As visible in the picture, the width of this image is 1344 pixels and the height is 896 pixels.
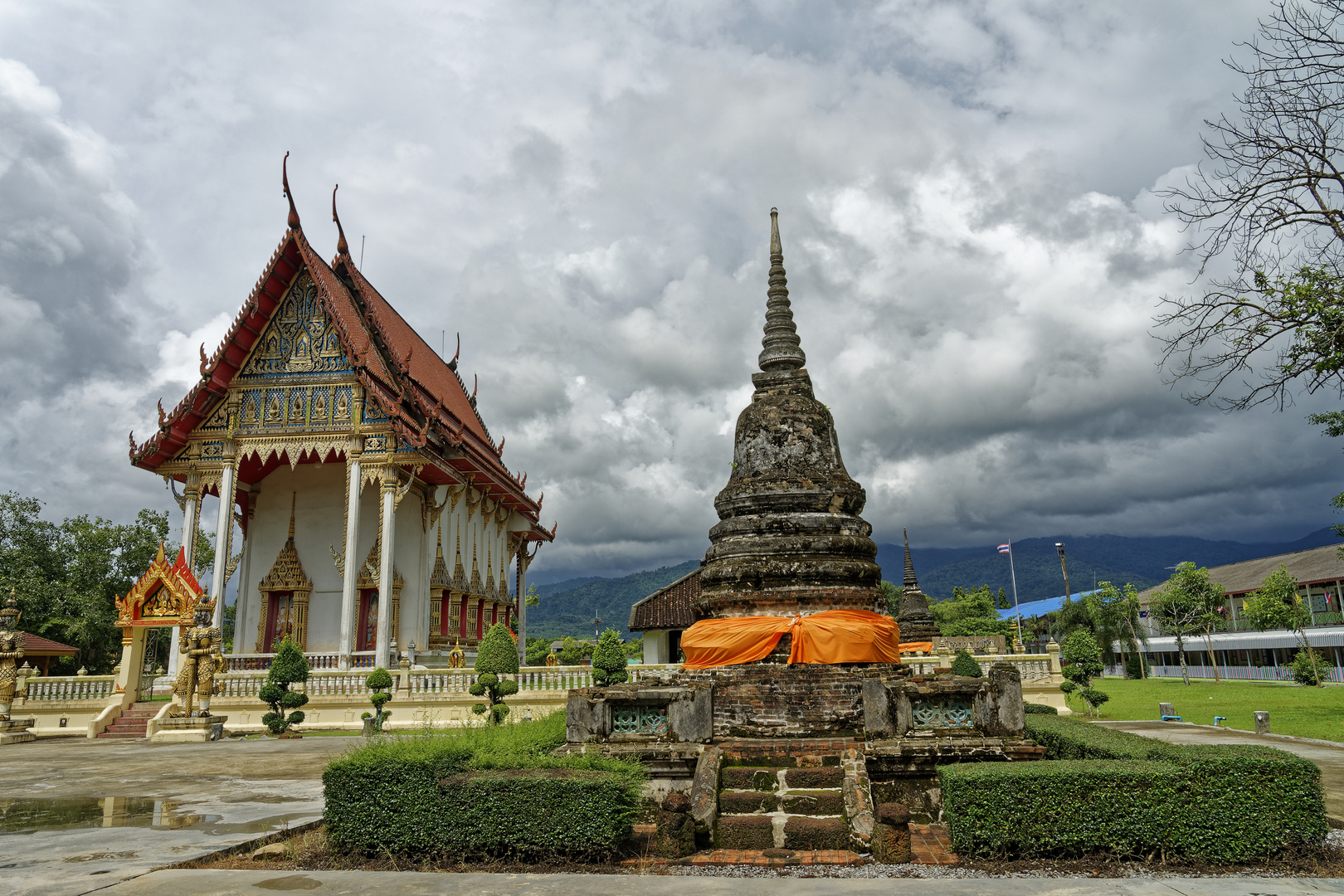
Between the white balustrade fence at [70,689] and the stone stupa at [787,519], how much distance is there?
709 inches

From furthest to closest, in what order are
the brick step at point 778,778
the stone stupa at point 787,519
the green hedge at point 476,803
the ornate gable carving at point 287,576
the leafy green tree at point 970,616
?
the leafy green tree at point 970,616 → the ornate gable carving at point 287,576 → the stone stupa at point 787,519 → the brick step at point 778,778 → the green hedge at point 476,803

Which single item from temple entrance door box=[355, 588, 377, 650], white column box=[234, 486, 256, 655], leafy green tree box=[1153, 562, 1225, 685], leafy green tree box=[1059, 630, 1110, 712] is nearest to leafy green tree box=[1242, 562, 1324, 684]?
leafy green tree box=[1153, 562, 1225, 685]

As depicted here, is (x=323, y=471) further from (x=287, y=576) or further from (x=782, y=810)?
(x=782, y=810)

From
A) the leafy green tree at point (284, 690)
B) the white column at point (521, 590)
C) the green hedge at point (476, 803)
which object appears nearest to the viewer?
the green hedge at point (476, 803)

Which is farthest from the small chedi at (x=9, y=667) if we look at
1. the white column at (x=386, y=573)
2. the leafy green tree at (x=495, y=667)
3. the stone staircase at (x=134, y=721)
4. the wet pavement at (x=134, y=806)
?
the leafy green tree at (x=495, y=667)

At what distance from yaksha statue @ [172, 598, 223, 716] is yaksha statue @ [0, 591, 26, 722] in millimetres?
3945

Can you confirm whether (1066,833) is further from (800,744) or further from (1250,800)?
(800,744)

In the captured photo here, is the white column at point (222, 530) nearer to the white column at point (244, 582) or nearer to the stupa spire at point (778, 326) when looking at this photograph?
the white column at point (244, 582)

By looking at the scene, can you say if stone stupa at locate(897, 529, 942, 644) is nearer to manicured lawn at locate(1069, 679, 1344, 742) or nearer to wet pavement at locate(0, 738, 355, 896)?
manicured lawn at locate(1069, 679, 1344, 742)

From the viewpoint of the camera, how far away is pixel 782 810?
7168 mm

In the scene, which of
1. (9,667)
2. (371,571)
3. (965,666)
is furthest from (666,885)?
(9,667)

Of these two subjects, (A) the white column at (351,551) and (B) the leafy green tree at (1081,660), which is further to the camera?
(A) the white column at (351,551)

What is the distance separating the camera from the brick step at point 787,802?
279 inches

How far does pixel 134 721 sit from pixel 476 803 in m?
18.1
